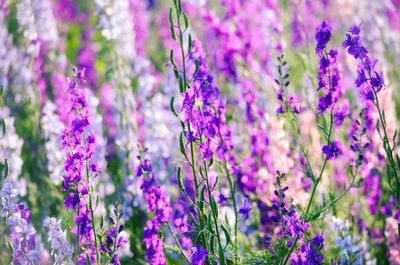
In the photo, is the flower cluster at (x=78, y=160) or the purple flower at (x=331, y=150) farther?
the purple flower at (x=331, y=150)

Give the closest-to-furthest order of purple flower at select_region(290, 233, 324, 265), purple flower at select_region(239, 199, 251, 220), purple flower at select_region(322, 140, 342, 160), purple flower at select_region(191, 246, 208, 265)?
purple flower at select_region(191, 246, 208, 265) → purple flower at select_region(290, 233, 324, 265) → purple flower at select_region(322, 140, 342, 160) → purple flower at select_region(239, 199, 251, 220)

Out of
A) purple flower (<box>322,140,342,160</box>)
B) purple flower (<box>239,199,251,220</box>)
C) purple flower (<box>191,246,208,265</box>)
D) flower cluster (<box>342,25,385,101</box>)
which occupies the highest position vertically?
flower cluster (<box>342,25,385,101</box>)

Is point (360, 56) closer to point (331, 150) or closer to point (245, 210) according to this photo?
point (331, 150)

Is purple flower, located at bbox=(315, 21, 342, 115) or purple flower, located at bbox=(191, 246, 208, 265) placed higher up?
purple flower, located at bbox=(315, 21, 342, 115)

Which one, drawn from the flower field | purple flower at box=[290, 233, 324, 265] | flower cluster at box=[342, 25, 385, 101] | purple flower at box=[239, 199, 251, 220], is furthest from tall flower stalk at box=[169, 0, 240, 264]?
flower cluster at box=[342, 25, 385, 101]

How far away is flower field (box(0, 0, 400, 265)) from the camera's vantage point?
9.02ft

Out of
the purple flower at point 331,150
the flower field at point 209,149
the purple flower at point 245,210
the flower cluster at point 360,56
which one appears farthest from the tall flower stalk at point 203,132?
the flower cluster at point 360,56

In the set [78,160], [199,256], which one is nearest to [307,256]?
[199,256]

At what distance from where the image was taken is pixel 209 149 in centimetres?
269

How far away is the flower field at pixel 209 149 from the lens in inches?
108

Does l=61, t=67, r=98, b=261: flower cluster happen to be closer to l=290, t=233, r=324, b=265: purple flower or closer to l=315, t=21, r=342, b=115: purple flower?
l=290, t=233, r=324, b=265: purple flower

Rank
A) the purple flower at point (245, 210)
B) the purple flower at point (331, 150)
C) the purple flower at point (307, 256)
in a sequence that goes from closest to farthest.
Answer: the purple flower at point (307, 256) < the purple flower at point (331, 150) < the purple flower at point (245, 210)

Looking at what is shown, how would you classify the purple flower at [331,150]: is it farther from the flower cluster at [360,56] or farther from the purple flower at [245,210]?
the purple flower at [245,210]

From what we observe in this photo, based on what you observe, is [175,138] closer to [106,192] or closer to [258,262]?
[106,192]
